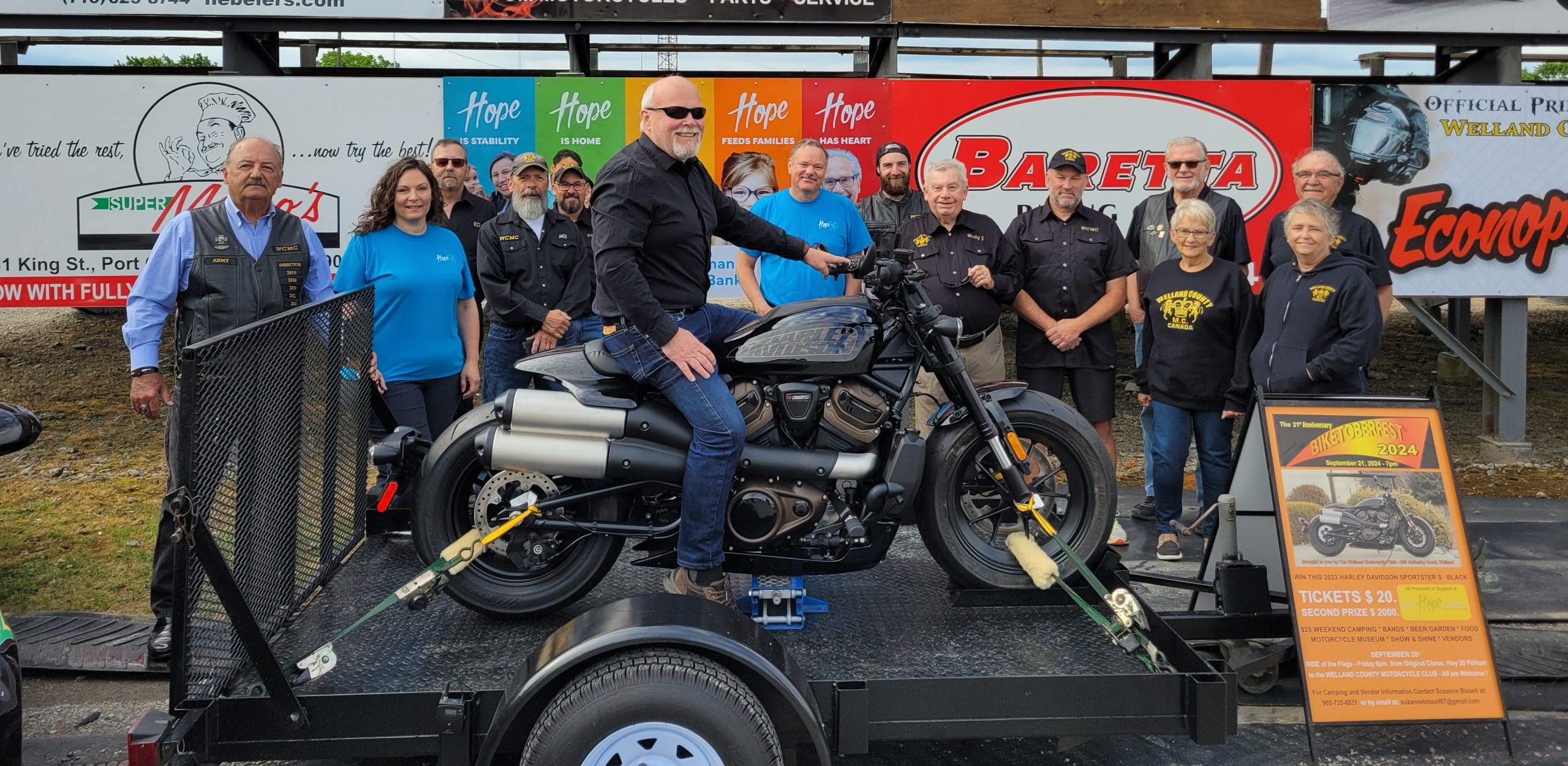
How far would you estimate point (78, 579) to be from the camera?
5.73 meters

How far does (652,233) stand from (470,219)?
3.42 metres

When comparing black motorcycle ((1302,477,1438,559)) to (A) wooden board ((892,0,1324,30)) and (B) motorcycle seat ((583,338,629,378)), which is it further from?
(A) wooden board ((892,0,1324,30))

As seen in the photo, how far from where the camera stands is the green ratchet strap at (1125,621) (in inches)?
129

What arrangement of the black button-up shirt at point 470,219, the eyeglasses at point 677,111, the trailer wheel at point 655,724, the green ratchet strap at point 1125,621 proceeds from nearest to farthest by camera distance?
the trailer wheel at point 655,724
the green ratchet strap at point 1125,621
the eyeglasses at point 677,111
the black button-up shirt at point 470,219

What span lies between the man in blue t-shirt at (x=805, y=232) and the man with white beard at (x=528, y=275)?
894 millimetres

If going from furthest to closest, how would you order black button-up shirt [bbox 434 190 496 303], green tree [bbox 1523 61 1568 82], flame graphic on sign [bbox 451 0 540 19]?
green tree [bbox 1523 61 1568 82], flame graphic on sign [bbox 451 0 540 19], black button-up shirt [bbox 434 190 496 303]

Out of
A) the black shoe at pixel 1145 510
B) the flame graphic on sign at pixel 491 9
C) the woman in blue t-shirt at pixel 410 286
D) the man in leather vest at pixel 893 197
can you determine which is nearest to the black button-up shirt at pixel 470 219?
the woman in blue t-shirt at pixel 410 286

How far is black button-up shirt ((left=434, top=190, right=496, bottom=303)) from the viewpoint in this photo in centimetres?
677

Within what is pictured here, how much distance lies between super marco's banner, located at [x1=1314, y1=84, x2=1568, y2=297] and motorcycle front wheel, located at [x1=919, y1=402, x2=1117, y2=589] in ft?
18.2

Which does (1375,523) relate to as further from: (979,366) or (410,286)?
(410,286)

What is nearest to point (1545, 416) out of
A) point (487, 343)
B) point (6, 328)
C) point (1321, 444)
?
point (1321, 444)

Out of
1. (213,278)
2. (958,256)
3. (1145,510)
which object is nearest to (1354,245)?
(1145,510)

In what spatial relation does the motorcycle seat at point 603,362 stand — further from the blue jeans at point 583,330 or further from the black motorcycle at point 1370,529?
the blue jeans at point 583,330

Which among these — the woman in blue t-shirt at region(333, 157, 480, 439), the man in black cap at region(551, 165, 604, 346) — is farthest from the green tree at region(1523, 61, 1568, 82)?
the woman in blue t-shirt at region(333, 157, 480, 439)
